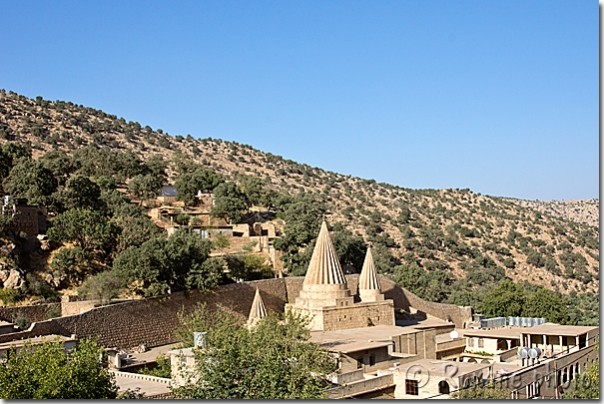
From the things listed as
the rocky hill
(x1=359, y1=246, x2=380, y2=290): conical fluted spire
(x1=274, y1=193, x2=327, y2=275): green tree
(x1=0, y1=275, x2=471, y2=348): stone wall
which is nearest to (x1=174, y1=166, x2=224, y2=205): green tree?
(x1=274, y1=193, x2=327, y2=275): green tree

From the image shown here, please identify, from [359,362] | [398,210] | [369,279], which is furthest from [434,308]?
[398,210]

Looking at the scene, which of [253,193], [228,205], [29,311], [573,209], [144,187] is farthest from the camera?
[573,209]

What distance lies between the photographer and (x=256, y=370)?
1154 centimetres

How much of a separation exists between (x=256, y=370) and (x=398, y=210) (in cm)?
4257

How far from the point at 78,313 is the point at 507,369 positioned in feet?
35.0

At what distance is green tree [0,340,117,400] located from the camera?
11.1 metres

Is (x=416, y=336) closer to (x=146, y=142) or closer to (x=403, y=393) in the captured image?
(x=403, y=393)

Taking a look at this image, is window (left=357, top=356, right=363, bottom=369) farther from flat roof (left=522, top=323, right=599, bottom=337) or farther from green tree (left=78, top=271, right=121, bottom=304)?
green tree (left=78, top=271, right=121, bottom=304)

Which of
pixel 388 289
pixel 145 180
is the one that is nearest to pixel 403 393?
pixel 388 289

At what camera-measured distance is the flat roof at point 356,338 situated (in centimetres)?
1591

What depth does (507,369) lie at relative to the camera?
1453 centimetres

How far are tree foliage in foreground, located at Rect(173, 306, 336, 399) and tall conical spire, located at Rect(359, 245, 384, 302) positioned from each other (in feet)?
29.3

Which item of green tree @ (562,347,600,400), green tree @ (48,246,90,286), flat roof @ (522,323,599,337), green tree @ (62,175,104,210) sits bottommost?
green tree @ (562,347,600,400)

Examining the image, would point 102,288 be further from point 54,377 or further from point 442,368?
point 442,368
